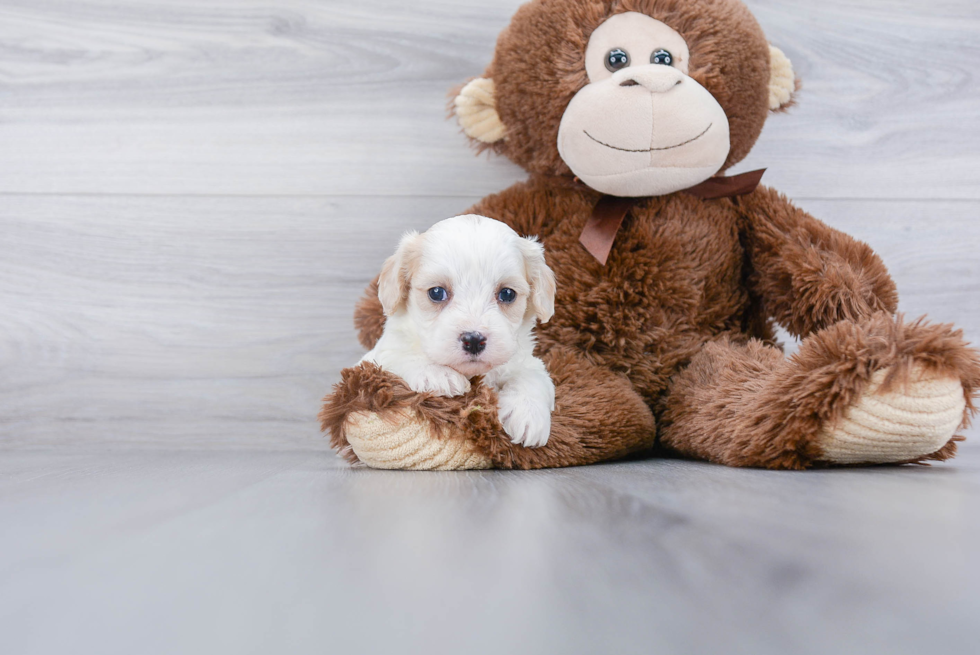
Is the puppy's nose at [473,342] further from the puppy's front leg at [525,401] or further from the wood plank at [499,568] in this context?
the wood plank at [499,568]

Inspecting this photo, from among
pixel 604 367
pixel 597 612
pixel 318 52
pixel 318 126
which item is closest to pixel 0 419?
pixel 318 126

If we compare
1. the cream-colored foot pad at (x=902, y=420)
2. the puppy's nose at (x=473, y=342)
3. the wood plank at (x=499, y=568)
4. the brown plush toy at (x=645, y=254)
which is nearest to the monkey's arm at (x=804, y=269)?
the brown plush toy at (x=645, y=254)

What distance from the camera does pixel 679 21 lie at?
1091 mm

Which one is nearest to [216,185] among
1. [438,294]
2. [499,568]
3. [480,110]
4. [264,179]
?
[264,179]

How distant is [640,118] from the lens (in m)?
1.03

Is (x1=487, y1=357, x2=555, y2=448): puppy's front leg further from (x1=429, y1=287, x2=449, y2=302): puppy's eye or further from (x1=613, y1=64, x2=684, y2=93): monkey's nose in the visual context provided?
(x1=613, y1=64, x2=684, y2=93): monkey's nose

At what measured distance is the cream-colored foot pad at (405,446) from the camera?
86 cm

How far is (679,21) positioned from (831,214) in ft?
1.99

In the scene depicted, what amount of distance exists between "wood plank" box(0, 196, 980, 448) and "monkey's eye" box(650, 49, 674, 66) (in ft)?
1.58

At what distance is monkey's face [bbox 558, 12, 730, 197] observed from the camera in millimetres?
1036

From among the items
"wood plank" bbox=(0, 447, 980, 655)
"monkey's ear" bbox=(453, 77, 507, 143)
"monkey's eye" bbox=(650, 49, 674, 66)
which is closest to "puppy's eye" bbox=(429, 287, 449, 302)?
"wood plank" bbox=(0, 447, 980, 655)

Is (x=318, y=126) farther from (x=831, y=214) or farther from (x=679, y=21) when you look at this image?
(x=831, y=214)

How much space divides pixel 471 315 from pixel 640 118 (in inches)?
15.7

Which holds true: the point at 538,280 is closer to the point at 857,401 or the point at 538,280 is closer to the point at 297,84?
the point at 857,401
